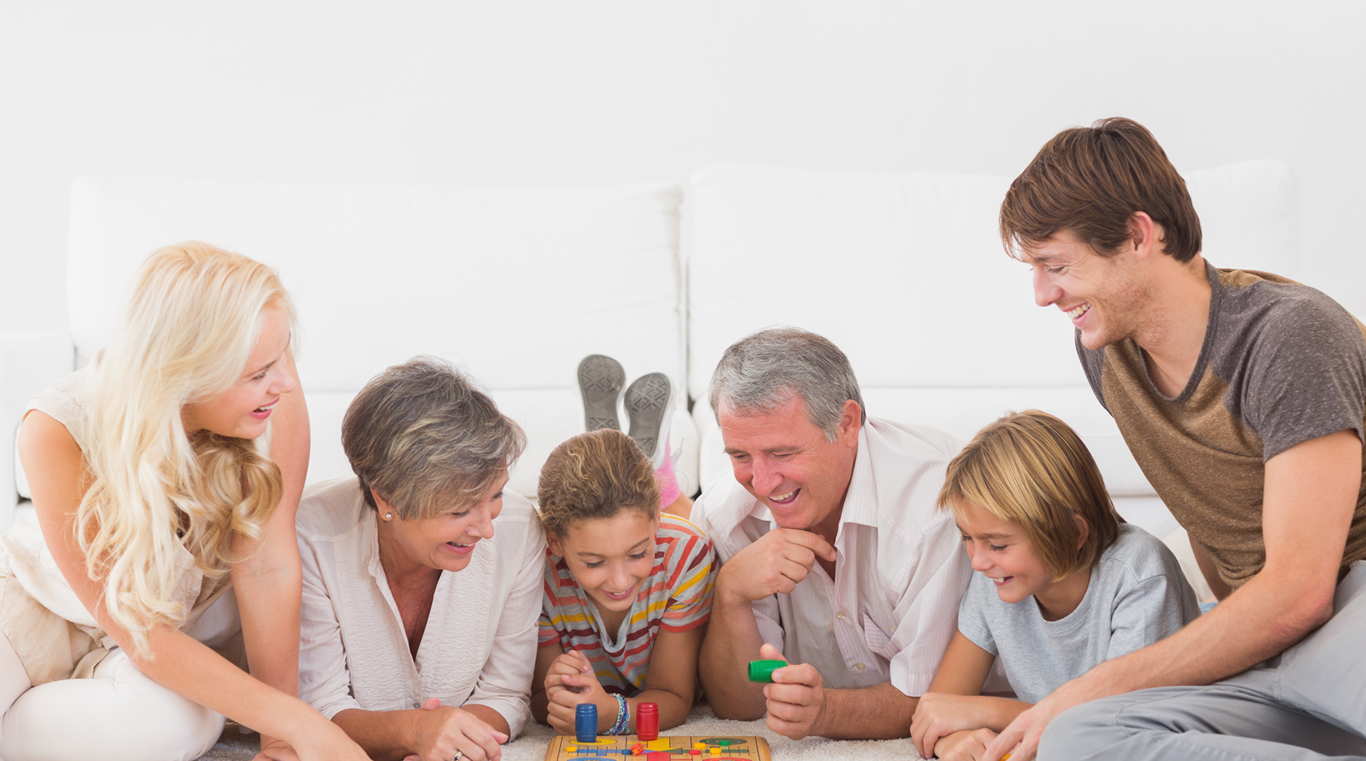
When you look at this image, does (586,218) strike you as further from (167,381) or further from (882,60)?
(167,381)

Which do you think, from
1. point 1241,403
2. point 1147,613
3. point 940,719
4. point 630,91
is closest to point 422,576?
point 940,719

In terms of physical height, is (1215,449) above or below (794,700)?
above

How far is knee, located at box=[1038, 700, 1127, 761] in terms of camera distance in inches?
44.9

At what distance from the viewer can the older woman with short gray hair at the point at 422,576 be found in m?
1.39

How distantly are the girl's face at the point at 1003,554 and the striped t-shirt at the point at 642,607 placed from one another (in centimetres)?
40

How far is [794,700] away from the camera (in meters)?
1.42

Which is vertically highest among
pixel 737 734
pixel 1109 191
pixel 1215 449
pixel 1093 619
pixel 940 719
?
pixel 1109 191

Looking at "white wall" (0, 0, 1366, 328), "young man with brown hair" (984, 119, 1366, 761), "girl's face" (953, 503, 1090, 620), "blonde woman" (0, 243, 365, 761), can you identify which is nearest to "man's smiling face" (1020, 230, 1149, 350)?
"young man with brown hair" (984, 119, 1366, 761)

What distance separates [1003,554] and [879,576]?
0.69 feet

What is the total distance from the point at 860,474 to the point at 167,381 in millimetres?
920

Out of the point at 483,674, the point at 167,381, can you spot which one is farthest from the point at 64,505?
the point at 483,674

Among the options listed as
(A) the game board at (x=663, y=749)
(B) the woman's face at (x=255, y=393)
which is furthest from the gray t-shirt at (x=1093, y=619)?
(B) the woman's face at (x=255, y=393)

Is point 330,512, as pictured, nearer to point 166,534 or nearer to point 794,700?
point 166,534

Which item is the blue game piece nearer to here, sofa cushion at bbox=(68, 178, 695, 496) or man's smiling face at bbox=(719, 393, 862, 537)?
man's smiling face at bbox=(719, 393, 862, 537)
